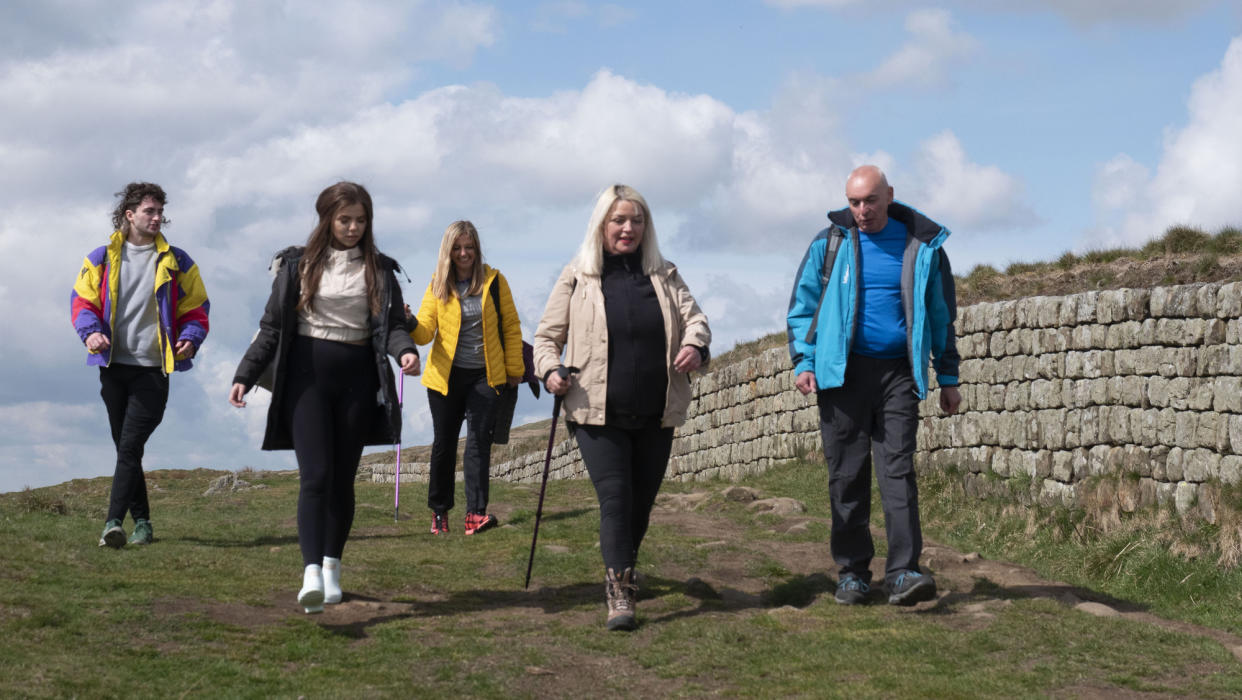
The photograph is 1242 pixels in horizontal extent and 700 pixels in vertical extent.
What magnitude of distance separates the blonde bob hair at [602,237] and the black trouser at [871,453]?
108 cm

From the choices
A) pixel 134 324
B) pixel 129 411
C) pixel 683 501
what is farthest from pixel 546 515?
pixel 134 324

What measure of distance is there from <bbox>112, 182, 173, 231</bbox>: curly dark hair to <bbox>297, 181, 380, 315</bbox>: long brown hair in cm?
263

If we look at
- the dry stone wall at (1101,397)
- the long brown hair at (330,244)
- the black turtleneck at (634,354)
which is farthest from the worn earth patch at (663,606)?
the dry stone wall at (1101,397)

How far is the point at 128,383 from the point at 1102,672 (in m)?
5.79

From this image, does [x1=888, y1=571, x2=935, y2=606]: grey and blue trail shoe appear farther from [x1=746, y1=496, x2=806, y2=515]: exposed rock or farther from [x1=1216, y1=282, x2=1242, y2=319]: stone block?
[x1=1216, y1=282, x2=1242, y2=319]: stone block

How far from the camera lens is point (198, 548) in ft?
25.2

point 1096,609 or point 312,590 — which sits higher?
point 312,590

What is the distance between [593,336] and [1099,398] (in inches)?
235

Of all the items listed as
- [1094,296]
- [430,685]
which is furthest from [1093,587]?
[430,685]

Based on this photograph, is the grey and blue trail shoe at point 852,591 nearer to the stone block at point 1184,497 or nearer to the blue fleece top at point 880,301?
the blue fleece top at point 880,301

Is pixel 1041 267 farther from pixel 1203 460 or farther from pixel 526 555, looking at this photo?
pixel 526 555

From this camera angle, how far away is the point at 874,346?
5812 millimetres

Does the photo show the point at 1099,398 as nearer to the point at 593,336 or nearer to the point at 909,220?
the point at 909,220

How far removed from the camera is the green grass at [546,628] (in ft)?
15.1
